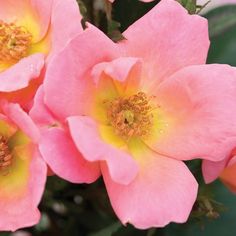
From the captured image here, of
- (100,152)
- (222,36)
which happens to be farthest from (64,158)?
(222,36)

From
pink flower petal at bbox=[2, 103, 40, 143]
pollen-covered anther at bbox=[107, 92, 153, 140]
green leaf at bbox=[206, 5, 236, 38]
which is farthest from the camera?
green leaf at bbox=[206, 5, 236, 38]

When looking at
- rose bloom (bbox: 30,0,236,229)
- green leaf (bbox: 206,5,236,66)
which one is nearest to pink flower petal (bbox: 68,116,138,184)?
rose bloom (bbox: 30,0,236,229)

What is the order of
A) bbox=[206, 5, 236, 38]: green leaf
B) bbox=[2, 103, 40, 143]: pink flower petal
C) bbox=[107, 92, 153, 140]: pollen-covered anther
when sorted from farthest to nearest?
bbox=[206, 5, 236, 38]: green leaf
bbox=[107, 92, 153, 140]: pollen-covered anther
bbox=[2, 103, 40, 143]: pink flower petal

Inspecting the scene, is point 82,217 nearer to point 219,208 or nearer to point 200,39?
point 219,208

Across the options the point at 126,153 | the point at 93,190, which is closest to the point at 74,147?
the point at 126,153

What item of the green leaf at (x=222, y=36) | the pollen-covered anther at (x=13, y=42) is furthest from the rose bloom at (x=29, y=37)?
the green leaf at (x=222, y=36)

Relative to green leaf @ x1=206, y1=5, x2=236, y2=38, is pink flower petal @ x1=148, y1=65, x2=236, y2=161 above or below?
above

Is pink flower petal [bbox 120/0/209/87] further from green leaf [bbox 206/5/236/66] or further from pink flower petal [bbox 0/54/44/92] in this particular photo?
green leaf [bbox 206/5/236/66]
